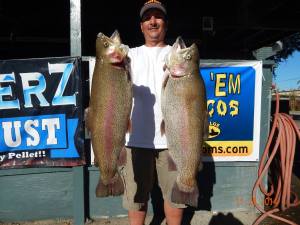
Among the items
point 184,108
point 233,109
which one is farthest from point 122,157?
point 233,109

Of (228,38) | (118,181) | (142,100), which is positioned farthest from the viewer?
(228,38)

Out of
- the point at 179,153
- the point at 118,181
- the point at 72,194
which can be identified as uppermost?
the point at 179,153

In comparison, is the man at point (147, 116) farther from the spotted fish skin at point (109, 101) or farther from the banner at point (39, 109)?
the banner at point (39, 109)

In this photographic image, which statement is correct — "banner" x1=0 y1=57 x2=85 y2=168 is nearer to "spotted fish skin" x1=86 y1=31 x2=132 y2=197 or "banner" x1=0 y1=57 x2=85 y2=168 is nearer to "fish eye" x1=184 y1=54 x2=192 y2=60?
"spotted fish skin" x1=86 y1=31 x2=132 y2=197

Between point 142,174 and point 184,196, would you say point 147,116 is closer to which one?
point 142,174

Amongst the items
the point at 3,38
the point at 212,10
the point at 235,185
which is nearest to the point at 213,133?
the point at 235,185

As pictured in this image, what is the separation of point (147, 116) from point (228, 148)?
72.7 inches

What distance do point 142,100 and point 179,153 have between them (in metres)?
0.62

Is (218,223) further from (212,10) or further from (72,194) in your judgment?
(212,10)

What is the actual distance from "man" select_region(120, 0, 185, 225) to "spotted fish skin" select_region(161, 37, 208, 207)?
0.36m

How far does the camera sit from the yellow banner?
4.47 m

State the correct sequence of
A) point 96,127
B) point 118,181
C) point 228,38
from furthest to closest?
1. point 228,38
2. point 118,181
3. point 96,127

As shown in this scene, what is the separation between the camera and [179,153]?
263 cm

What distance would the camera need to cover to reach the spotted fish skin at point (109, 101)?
2.38 meters
